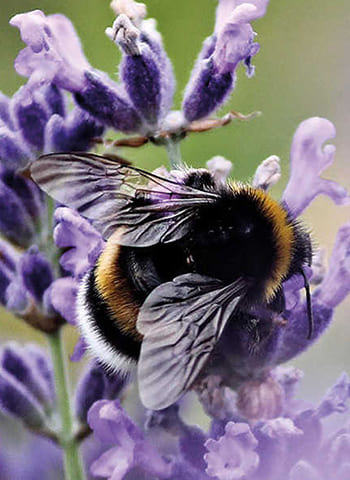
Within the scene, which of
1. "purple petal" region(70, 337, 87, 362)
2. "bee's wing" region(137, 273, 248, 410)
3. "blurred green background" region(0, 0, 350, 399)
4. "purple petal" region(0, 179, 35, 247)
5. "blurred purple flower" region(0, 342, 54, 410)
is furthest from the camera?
"blurred green background" region(0, 0, 350, 399)

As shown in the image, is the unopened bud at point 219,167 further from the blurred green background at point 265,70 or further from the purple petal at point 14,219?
the blurred green background at point 265,70

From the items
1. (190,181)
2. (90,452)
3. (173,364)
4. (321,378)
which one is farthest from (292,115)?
(173,364)

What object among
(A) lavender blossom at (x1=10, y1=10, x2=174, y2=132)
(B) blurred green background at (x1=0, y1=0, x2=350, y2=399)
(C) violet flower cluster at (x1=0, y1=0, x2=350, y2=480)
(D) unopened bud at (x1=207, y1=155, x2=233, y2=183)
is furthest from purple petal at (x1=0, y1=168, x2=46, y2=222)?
(B) blurred green background at (x1=0, y1=0, x2=350, y2=399)

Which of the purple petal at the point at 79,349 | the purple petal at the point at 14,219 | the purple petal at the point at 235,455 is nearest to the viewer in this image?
the purple petal at the point at 235,455

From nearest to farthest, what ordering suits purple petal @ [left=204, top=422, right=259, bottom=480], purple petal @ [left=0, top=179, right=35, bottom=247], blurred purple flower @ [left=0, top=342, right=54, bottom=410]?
1. purple petal @ [left=204, top=422, right=259, bottom=480]
2. purple petal @ [left=0, top=179, right=35, bottom=247]
3. blurred purple flower @ [left=0, top=342, right=54, bottom=410]

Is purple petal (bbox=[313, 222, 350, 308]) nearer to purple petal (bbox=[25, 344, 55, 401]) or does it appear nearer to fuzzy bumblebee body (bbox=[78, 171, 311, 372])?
fuzzy bumblebee body (bbox=[78, 171, 311, 372])

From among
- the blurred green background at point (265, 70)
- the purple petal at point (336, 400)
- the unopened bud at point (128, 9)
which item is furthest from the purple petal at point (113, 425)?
the blurred green background at point (265, 70)
